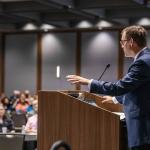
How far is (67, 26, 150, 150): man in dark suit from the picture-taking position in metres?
2.98

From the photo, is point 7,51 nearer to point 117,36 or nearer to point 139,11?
point 117,36

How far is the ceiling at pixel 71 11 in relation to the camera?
13.4 meters

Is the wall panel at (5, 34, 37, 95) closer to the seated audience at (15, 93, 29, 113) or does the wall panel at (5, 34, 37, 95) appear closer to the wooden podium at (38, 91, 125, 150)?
the seated audience at (15, 93, 29, 113)

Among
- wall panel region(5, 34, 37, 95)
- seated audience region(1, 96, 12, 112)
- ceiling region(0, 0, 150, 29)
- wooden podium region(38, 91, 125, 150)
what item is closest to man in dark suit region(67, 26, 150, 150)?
wooden podium region(38, 91, 125, 150)

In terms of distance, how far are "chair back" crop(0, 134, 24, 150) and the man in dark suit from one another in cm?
307

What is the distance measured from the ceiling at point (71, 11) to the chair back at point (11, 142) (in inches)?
284

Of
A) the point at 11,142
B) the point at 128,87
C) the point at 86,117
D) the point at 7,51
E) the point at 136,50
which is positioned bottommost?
the point at 11,142

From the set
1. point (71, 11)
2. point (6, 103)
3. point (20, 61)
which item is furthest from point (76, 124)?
point (20, 61)

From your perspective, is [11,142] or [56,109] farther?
[11,142]

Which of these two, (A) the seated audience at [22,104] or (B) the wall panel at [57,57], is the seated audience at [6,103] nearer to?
(A) the seated audience at [22,104]

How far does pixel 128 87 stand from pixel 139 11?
1260 cm

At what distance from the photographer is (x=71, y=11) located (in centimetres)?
1471


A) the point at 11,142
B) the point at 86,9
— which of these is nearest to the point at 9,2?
the point at 86,9

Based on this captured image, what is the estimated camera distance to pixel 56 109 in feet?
11.2
